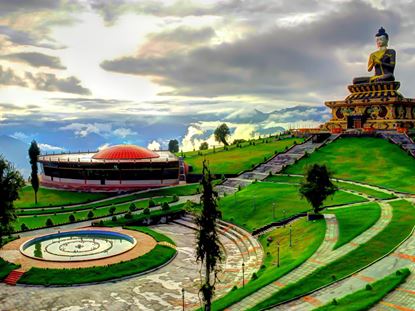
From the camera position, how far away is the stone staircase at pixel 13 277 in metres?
38.2

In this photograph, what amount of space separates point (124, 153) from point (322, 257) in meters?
62.5

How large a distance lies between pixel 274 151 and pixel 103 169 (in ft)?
121

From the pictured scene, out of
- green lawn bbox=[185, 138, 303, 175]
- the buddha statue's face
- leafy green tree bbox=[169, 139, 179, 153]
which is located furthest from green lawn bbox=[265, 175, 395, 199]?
leafy green tree bbox=[169, 139, 179, 153]

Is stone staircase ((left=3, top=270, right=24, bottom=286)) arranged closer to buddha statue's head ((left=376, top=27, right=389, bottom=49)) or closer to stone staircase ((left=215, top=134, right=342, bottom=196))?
stone staircase ((left=215, top=134, right=342, bottom=196))

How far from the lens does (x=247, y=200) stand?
61.6 metres

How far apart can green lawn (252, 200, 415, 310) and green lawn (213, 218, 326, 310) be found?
8.14 ft

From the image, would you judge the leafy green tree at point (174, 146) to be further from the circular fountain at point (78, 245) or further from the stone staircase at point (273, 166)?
the circular fountain at point (78, 245)

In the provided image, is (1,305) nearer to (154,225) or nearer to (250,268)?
(250,268)

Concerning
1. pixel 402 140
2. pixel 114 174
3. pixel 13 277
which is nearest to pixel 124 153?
pixel 114 174

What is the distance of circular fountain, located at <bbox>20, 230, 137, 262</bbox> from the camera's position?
4475 centimetres

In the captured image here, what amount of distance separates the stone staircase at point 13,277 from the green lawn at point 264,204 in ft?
84.5

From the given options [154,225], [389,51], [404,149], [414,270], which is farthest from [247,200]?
[389,51]

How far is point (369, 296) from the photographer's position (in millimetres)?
26875

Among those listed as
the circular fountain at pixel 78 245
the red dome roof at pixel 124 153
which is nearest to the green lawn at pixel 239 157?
the red dome roof at pixel 124 153
